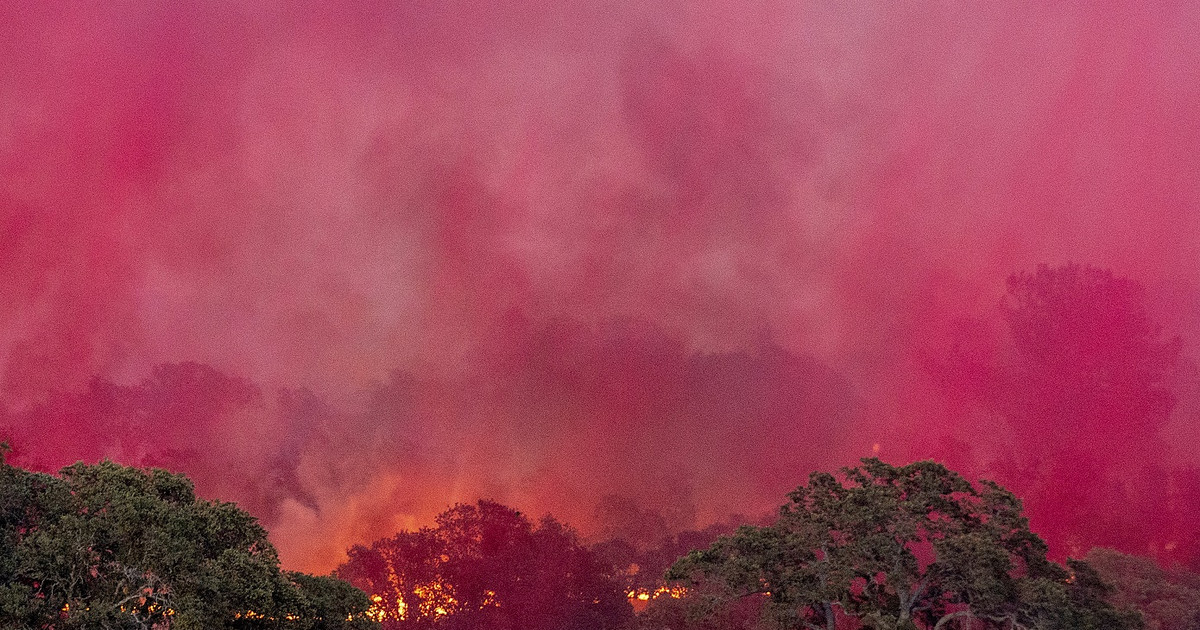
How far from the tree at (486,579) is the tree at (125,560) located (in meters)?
45.3

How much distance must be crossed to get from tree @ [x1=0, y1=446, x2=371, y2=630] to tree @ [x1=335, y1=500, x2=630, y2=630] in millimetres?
45250

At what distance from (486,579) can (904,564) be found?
143ft

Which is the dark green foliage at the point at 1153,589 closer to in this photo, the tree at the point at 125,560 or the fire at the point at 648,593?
the fire at the point at 648,593

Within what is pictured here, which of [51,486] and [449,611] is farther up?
[449,611]

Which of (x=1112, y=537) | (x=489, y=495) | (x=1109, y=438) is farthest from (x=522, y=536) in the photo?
(x=1109, y=438)

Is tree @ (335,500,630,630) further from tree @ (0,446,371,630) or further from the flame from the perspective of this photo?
tree @ (0,446,371,630)

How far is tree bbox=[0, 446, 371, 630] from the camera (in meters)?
28.5

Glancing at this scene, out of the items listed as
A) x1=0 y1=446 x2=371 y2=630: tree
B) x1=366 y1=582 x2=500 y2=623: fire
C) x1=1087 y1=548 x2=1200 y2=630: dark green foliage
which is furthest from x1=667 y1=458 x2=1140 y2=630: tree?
x1=366 y1=582 x2=500 y2=623: fire

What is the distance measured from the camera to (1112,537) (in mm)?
97562

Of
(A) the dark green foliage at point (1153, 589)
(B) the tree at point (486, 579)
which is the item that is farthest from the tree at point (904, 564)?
(B) the tree at point (486, 579)

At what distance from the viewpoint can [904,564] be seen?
43719 mm

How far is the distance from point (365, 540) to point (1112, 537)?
95.6 meters

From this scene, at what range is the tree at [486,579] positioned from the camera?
74.4 m

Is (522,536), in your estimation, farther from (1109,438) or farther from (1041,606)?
(1109,438)
